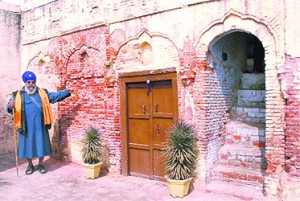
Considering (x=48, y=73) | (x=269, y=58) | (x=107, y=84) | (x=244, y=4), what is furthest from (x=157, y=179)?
(x=48, y=73)

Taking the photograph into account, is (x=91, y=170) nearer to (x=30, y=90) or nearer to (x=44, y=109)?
(x=44, y=109)

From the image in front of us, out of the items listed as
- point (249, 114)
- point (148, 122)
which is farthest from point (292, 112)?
point (148, 122)

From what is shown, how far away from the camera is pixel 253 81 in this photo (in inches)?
277

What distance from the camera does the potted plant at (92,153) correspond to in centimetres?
662

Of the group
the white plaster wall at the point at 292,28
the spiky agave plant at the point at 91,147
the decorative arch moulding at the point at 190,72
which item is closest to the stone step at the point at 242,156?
the decorative arch moulding at the point at 190,72

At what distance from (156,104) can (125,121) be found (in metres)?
0.91

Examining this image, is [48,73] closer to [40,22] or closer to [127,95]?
[40,22]

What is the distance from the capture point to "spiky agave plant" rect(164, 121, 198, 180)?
536cm

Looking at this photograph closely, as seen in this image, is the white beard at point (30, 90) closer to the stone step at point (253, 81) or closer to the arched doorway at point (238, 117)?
the arched doorway at point (238, 117)

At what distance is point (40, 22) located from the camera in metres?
8.75

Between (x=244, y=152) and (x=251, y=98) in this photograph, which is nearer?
(x=244, y=152)

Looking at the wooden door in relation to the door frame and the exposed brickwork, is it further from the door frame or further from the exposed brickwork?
the exposed brickwork

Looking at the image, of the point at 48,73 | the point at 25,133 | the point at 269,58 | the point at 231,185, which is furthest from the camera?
the point at 48,73

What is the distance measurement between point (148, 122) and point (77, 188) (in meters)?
2.00
